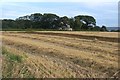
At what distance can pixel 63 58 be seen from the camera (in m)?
14.9

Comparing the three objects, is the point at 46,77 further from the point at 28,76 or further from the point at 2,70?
the point at 2,70

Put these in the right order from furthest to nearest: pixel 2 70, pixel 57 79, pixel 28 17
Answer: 1. pixel 28 17
2. pixel 2 70
3. pixel 57 79

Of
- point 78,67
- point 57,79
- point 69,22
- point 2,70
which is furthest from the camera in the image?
point 69,22

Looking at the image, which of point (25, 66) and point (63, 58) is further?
point (63, 58)

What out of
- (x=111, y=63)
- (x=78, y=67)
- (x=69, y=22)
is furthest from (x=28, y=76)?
(x=69, y=22)

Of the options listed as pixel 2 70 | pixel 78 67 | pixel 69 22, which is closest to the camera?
pixel 2 70

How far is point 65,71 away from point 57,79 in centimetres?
137

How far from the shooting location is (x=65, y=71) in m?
10.9

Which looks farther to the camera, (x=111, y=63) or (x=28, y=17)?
(x=28, y=17)

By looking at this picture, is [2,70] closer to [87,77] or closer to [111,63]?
[87,77]

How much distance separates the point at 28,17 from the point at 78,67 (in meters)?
88.2

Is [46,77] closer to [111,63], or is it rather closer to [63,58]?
[111,63]

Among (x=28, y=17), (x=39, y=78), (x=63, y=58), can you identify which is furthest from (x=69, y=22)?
(x=39, y=78)

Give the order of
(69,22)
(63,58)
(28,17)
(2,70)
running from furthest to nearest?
1. (28,17)
2. (69,22)
3. (63,58)
4. (2,70)
